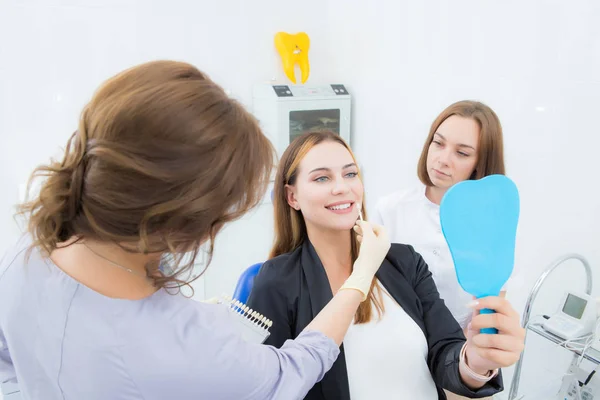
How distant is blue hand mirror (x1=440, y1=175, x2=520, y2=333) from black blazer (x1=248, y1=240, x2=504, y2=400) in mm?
359

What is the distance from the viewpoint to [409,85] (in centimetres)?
285

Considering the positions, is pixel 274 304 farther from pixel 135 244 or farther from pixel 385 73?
pixel 385 73

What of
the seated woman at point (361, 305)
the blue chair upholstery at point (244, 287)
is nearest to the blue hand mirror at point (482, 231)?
the seated woman at point (361, 305)

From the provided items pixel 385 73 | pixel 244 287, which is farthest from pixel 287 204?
pixel 385 73

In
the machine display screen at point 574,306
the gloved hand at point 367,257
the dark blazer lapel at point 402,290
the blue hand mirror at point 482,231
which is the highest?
the blue hand mirror at point 482,231

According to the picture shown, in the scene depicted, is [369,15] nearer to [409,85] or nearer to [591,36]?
[409,85]

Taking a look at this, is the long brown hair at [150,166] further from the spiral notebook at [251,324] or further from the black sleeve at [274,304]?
the black sleeve at [274,304]

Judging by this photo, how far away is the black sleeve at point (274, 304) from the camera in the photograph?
1250mm

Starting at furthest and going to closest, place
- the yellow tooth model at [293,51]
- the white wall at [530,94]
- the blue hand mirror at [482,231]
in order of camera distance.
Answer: the yellow tooth model at [293,51] < the white wall at [530,94] < the blue hand mirror at [482,231]

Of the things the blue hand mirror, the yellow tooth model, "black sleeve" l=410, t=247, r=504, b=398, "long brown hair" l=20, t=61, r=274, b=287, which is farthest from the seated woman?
the yellow tooth model

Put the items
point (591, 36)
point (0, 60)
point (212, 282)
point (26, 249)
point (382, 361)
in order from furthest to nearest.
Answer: point (212, 282) → point (0, 60) → point (591, 36) → point (382, 361) → point (26, 249)

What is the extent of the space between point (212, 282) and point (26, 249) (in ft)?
8.84

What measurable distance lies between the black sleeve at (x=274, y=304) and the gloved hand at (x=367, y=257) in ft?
0.81

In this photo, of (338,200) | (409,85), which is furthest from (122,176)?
(409,85)
